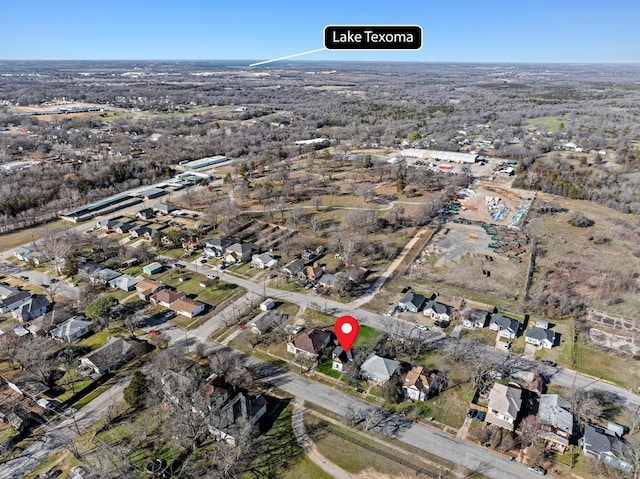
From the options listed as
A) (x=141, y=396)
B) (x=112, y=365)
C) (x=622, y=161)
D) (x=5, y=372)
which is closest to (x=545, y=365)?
(x=141, y=396)

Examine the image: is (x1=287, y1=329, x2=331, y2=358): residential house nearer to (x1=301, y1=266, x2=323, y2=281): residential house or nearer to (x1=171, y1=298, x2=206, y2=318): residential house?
(x1=301, y1=266, x2=323, y2=281): residential house

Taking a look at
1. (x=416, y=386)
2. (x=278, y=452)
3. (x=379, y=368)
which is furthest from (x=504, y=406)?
(x=278, y=452)

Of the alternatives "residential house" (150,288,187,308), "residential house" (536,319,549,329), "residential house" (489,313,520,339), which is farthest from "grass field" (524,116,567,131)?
"residential house" (150,288,187,308)

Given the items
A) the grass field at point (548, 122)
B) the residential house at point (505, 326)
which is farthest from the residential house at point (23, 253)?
the grass field at point (548, 122)

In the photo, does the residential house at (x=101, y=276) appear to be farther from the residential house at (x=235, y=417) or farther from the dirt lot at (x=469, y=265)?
the dirt lot at (x=469, y=265)

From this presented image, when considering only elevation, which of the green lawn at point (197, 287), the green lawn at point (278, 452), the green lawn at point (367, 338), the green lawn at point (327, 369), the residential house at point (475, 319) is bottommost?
the green lawn at point (278, 452)

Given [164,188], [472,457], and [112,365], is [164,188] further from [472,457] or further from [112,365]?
[472,457]

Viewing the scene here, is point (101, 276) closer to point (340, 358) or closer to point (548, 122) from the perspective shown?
point (340, 358)
